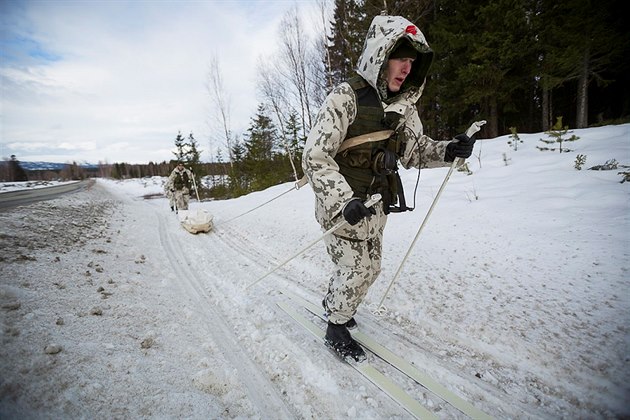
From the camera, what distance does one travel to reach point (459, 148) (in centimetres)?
232

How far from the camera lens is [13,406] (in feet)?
4.99

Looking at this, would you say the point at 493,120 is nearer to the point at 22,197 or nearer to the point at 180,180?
the point at 180,180

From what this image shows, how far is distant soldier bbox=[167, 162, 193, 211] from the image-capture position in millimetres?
11078

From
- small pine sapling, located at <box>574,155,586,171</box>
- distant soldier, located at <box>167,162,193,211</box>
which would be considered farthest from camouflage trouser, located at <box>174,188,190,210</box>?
small pine sapling, located at <box>574,155,586,171</box>

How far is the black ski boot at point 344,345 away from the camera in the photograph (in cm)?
225

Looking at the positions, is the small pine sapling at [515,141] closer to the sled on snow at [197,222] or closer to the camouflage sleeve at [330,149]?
the camouflage sleeve at [330,149]

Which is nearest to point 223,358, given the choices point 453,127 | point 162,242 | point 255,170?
point 162,242

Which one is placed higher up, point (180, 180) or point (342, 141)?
point (342, 141)

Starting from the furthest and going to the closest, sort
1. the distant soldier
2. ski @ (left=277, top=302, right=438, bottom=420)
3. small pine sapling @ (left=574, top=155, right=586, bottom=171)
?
the distant soldier, small pine sapling @ (left=574, top=155, right=586, bottom=171), ski @ (left=277, top=302, right=438, bottom=420)

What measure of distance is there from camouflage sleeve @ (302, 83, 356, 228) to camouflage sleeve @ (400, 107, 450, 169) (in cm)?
75

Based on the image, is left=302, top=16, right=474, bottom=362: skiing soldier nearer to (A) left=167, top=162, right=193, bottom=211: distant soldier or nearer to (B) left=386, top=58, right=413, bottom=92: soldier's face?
(B) left=386, top=58, right=413, bottom=92: soldier's face

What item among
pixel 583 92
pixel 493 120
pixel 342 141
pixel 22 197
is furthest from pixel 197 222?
pixel 583 92

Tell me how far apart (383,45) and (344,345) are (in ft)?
8.21

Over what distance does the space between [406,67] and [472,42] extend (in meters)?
16.6
